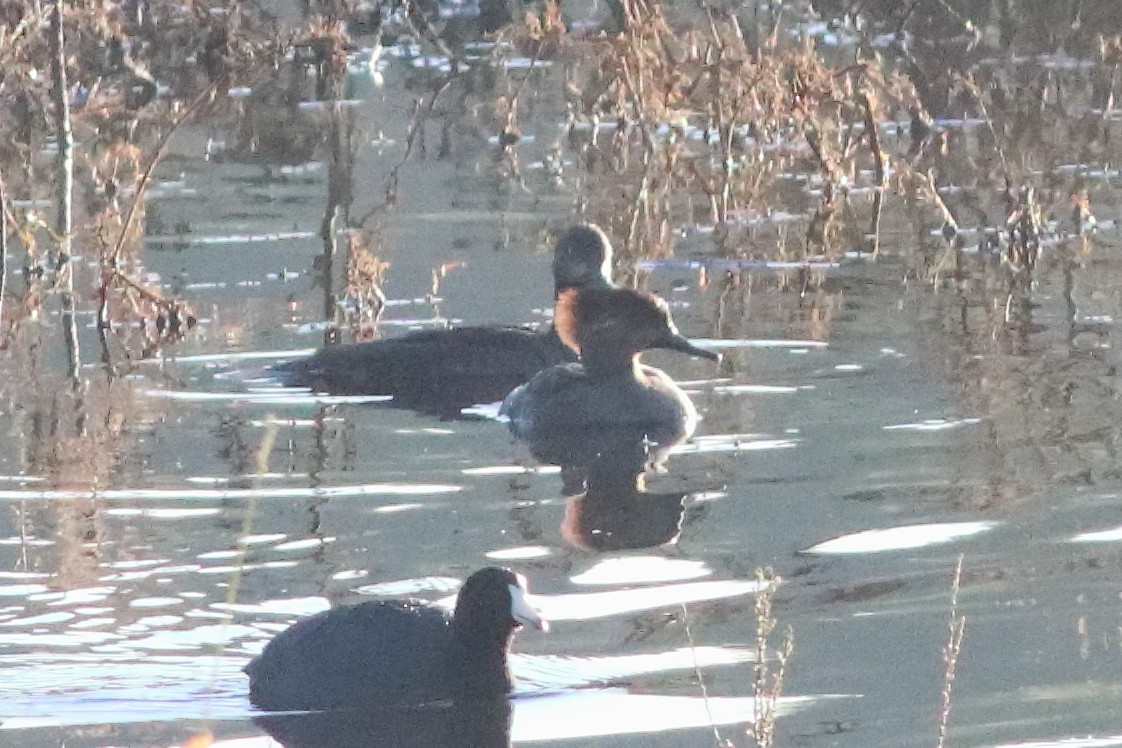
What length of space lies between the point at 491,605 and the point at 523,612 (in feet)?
0.41

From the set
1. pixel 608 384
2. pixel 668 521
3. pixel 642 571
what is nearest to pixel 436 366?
pixel 608 384

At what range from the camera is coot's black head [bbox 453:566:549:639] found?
25.0 ft

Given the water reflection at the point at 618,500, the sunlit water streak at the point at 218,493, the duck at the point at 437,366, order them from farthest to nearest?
the duck at the point at 437,366 < the sunlit water streak at the point at 218,493 < the water reflection at the point at 618,500

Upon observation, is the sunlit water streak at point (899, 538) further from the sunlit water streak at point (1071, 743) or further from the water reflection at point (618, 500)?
the sunlit water streak at point (1071, 743)

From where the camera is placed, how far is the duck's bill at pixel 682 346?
12258 mm

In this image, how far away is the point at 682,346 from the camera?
486 inches

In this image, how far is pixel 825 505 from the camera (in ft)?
32.6

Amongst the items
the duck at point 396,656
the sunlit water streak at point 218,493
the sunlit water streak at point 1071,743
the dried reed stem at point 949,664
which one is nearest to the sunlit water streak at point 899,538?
the dried reed stem at point 949,664

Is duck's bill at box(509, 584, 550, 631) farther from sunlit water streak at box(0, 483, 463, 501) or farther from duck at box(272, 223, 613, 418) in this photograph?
duck at box(272, 223, 613, 418)

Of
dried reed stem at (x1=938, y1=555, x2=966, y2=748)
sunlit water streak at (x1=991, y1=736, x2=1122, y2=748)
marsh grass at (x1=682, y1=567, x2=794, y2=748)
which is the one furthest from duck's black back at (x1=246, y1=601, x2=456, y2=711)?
sunlit water streak at (x1=991, y1=736, x2=1122, y2=748)

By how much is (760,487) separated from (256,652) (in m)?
2.87

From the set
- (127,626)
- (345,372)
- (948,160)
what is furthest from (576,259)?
(948,160)

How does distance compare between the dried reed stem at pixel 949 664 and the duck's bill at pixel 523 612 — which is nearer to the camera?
the dried reed stem at pixel 949 664

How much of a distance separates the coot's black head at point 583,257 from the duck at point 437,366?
0.51 m
